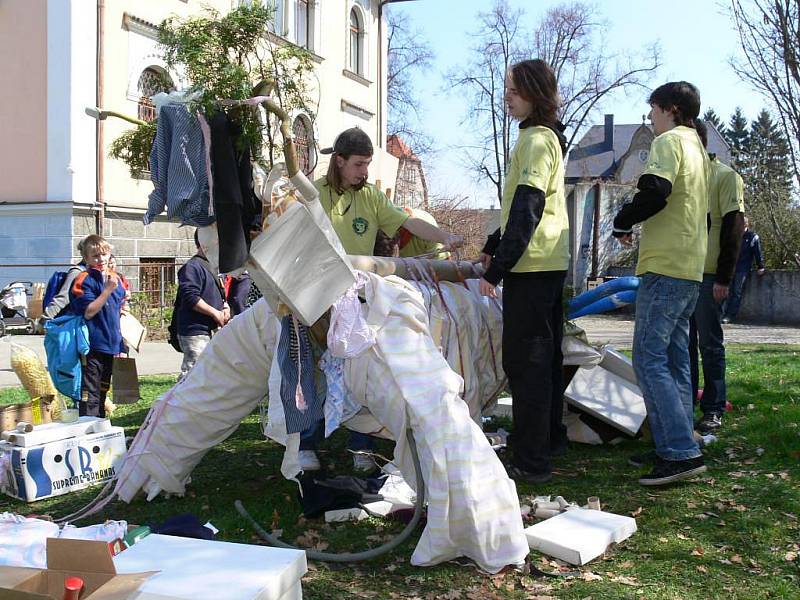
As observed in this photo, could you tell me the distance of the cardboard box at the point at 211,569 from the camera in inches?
79.6

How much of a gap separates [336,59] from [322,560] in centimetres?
1908

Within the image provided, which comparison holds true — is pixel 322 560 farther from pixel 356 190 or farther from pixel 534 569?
pixel 356 190

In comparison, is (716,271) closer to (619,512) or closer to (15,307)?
(619,512)

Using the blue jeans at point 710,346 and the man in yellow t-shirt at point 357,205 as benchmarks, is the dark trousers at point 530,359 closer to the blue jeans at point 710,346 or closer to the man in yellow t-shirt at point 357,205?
the man in yellow t-shirt at point 357,205

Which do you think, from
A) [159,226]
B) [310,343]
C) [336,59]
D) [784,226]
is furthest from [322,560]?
[336,59]

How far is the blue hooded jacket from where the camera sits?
5500 millimetres

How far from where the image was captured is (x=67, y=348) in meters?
5.50

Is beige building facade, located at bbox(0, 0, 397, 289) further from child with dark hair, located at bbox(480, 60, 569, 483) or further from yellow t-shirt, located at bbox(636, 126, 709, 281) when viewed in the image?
yellow t-shirt, located at bbox(636, 126, 709, 281)

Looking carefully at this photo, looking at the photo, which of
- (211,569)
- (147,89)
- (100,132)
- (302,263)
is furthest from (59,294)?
(147,89)

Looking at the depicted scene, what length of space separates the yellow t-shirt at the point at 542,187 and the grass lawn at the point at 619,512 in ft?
3.78

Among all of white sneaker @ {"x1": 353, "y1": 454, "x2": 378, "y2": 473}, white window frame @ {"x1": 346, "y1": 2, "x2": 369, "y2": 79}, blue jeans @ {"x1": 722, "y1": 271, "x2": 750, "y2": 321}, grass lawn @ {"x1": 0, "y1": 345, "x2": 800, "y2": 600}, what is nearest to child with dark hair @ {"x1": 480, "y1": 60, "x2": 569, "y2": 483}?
grass lawn @ {"x1": 0, "y1": 345, "x2": 800, "y2": 600}

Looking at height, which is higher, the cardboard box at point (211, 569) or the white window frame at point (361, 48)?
the white window frame at point (361, 48)

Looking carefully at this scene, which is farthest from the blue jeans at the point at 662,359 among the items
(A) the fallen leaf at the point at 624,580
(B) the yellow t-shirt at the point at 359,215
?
(B) the yellow t-shirt at the point at 359,215

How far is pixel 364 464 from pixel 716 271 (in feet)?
8.15
